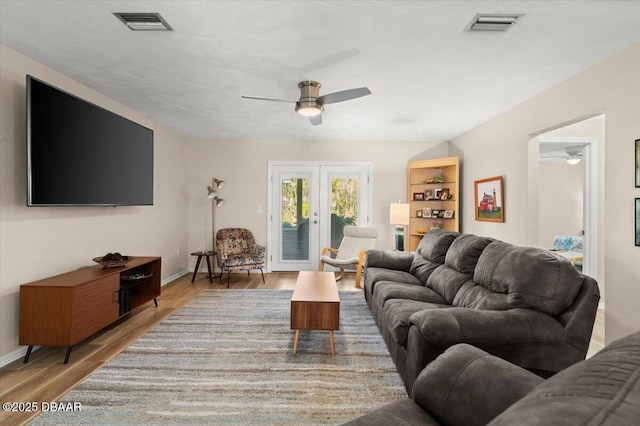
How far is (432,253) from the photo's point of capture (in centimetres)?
359

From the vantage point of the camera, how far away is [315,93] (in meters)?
3.29

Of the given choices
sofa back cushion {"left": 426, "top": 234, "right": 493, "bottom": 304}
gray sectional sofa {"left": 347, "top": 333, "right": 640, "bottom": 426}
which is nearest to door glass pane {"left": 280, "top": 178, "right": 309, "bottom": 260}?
sofa back cushion {"left": 426, "top": 234, "right": 493, "bottom": 304}

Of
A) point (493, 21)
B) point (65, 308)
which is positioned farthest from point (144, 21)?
point (493, 21)

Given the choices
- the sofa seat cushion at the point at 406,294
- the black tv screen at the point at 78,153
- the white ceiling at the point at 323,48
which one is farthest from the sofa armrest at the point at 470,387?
the black tv screen at the point at 78,153

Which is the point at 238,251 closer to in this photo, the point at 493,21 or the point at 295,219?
the point at 295,219

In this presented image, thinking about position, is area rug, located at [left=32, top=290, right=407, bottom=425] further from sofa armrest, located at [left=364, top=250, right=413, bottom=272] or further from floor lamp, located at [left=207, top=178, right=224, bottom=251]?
floor lamp, located at [left=207, top=178, right=224, bottom=251]

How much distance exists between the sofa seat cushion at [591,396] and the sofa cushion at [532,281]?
1510 mm

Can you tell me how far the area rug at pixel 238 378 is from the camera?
197 cm

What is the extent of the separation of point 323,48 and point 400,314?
202 cm

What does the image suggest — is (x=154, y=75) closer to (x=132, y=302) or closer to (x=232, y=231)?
(x=132, y=302)

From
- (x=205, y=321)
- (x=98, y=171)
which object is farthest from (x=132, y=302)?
(x=98, y=171)

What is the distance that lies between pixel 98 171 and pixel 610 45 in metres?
4.44

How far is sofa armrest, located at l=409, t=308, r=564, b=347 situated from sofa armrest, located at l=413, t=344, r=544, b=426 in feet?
2.07

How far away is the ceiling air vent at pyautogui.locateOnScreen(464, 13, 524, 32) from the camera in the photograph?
2.12 metres
